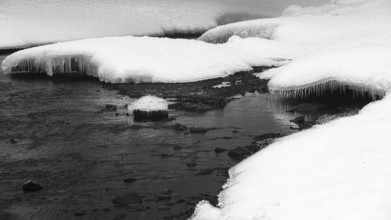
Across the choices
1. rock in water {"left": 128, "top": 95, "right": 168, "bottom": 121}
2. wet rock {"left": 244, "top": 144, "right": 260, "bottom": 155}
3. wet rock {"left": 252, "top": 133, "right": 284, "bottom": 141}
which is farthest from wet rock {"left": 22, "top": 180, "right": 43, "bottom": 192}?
rock in water {"left": 128, "top": 95, "right": 168, "bottom": 121}

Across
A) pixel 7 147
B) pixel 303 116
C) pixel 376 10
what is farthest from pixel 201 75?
pixel 376 10

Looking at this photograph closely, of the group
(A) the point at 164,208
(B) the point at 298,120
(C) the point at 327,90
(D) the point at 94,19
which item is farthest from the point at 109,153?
(D) the point at 94,19

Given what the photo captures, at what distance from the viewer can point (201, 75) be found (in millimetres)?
25266

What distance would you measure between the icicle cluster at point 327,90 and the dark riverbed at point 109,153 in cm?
80

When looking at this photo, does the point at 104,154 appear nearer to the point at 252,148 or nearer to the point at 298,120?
the point at 252,148

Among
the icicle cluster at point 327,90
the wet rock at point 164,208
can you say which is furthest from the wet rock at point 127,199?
the icicle cluster at point 327,90

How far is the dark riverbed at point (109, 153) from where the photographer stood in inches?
440

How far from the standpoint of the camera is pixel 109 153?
14.5 meters

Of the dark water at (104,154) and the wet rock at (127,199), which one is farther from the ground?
the dark water at (104,154)

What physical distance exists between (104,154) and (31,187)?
9.35 ft

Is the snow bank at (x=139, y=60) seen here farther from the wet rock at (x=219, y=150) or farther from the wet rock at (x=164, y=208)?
the wet rock at (x=164, y=208)

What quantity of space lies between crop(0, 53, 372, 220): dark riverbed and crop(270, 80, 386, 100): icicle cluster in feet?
2.62

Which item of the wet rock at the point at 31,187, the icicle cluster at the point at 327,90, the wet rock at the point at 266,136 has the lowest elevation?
the wet rock at the point at 31,187

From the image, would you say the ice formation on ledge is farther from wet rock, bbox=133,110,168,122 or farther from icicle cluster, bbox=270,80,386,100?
wet rock, bbox=133,110,168,122
